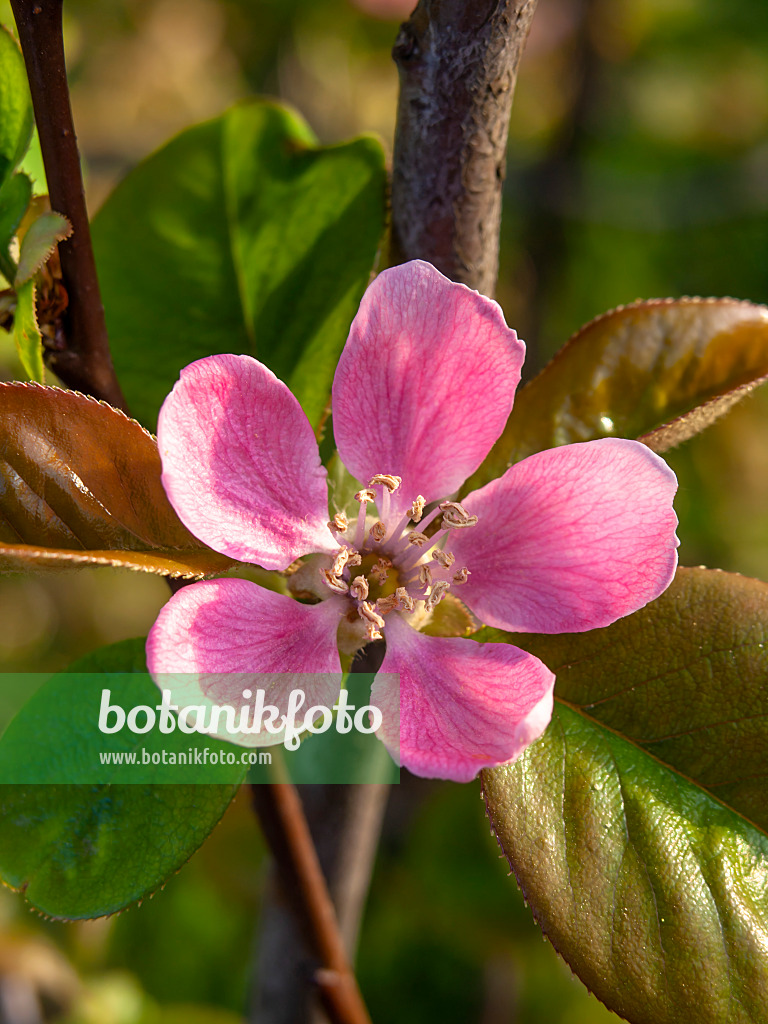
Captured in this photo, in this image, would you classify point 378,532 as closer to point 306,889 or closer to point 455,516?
point 455,516

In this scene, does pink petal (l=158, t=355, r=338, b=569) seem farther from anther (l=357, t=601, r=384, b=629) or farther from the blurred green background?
the blurred green background

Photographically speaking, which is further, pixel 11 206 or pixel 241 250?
pixel 241 250

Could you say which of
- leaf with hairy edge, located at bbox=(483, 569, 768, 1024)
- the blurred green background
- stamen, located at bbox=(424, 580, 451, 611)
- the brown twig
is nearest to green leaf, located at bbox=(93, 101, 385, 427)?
the brown twig

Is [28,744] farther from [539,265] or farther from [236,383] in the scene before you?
[539,265]

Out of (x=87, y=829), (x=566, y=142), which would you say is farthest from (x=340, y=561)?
(x=566, y=142)

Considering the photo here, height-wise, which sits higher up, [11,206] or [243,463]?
[11,206]

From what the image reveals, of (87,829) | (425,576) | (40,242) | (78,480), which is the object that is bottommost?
(87,829)

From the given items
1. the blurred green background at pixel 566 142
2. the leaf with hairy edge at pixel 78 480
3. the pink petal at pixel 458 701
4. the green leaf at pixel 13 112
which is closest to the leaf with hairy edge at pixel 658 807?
the pink petal at pixel 458 701
